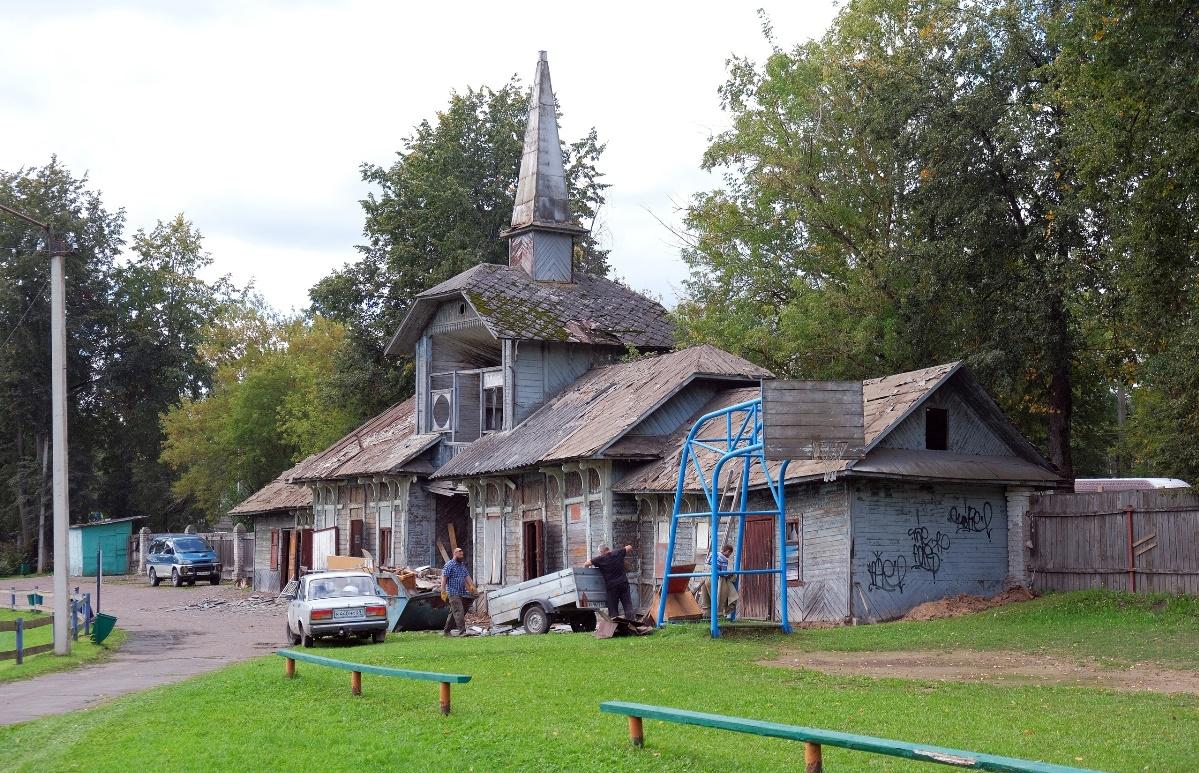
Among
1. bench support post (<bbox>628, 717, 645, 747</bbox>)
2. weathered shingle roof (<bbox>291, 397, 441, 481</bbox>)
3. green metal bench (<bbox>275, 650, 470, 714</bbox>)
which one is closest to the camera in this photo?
bench support post (<bbox>628, 717, 645, 747</bbox>)

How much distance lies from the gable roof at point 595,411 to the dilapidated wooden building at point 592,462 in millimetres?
83

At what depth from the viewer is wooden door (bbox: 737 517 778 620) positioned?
26.5 m

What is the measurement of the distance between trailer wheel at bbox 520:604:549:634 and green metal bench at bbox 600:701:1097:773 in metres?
14.7

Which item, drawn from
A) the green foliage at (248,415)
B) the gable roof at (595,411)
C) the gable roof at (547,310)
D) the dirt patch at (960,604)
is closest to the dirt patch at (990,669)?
the dirt patch at (960,604)

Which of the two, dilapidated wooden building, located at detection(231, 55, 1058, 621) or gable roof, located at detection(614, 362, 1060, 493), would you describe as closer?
gable roof, located at detection(614, 362, 1060, 493)

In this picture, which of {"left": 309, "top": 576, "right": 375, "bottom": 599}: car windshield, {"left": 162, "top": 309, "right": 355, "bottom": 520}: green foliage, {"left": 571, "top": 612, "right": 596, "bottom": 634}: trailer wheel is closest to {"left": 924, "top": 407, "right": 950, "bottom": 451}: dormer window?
{"left": 571, "top": 612, "right": 596, "bottom": 634}: trailer wheel

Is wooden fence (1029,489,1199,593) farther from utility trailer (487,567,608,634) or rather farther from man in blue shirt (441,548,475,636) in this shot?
man in blue shirt (441,548,475,636)

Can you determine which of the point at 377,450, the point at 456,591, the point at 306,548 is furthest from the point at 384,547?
the point at 456,591

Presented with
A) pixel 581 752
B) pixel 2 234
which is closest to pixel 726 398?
pixel 581 752

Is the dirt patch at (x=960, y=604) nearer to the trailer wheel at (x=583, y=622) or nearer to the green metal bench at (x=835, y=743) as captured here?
the trailer wheel at (x=583, y=622)

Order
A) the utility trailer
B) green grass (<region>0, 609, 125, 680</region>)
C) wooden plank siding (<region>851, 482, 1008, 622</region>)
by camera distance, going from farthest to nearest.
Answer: the utility trailer, wooden plank siding (<region>851, 482, 1008, 622</region>), green grass (<region>0, 609, 125, 680</region>)

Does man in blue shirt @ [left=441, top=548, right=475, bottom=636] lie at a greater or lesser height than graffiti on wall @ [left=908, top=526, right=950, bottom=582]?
lesser

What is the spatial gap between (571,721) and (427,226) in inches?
1494

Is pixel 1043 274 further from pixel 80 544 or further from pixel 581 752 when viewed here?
pixel 80 544
